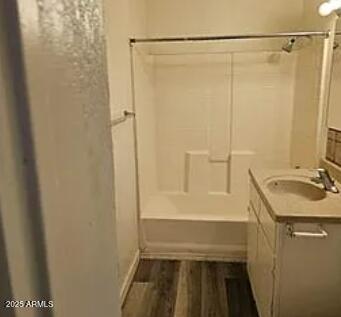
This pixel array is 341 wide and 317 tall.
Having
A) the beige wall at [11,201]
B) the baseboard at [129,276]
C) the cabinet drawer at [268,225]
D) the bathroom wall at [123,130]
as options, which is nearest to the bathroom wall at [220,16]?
the bathroom wall at [123,130]

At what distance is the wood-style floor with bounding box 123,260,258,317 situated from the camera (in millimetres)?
2131

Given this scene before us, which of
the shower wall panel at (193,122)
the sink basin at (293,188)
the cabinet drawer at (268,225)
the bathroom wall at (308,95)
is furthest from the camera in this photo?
the shower wall panel at (193,122)

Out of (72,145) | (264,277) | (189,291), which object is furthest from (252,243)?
(72,145)

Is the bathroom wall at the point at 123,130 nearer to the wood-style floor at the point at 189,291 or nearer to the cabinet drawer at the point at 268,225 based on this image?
the wood-style floor at the point at 189,291

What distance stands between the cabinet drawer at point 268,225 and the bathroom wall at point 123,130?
84 centimetres

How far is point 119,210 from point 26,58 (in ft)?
6.41

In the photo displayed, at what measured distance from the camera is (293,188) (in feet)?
7.07

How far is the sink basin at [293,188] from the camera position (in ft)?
6.66

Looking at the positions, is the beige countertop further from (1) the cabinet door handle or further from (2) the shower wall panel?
(2) the shower wall panel

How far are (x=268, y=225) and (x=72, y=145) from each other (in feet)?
Answer: 5.01

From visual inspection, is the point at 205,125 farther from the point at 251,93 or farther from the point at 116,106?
the point at 116,106

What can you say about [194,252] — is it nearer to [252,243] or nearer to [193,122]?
[252,243]

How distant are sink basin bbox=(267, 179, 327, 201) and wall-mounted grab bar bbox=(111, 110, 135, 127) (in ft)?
3.30

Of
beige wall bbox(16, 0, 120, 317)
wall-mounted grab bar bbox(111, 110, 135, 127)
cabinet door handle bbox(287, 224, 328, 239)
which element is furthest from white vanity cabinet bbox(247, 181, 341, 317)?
beige wall bbox(16, 0, 120, 317)
